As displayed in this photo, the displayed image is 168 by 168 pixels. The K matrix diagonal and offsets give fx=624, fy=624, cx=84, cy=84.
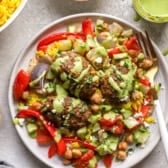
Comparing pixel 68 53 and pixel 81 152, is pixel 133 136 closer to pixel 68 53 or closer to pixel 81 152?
pixel 81 152

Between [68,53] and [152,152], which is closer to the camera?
[68,53]

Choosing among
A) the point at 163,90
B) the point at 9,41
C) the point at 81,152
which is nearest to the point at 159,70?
the point at 163,90

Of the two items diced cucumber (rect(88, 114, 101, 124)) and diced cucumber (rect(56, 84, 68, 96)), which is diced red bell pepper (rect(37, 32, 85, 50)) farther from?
diced cucumber (rect(88, 114, 101, 124))

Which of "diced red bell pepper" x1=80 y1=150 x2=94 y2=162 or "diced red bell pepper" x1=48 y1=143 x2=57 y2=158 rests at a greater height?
"diced red bell pepper" x1=48 y1=143 x2=57 y2=158

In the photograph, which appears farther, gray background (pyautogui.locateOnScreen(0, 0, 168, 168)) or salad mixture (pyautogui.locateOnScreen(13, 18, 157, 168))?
gray background (pyautogui.locateOnScreen(0, 0, 168, 168))

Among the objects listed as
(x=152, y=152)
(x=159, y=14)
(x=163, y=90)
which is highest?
(x=159, y=14)

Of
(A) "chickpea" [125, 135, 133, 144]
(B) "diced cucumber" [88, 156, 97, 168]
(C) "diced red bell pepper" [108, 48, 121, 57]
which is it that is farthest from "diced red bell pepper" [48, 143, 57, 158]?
(C) "diced red bell pepper" [108, 48, 121, 57]

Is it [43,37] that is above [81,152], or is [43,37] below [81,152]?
above
